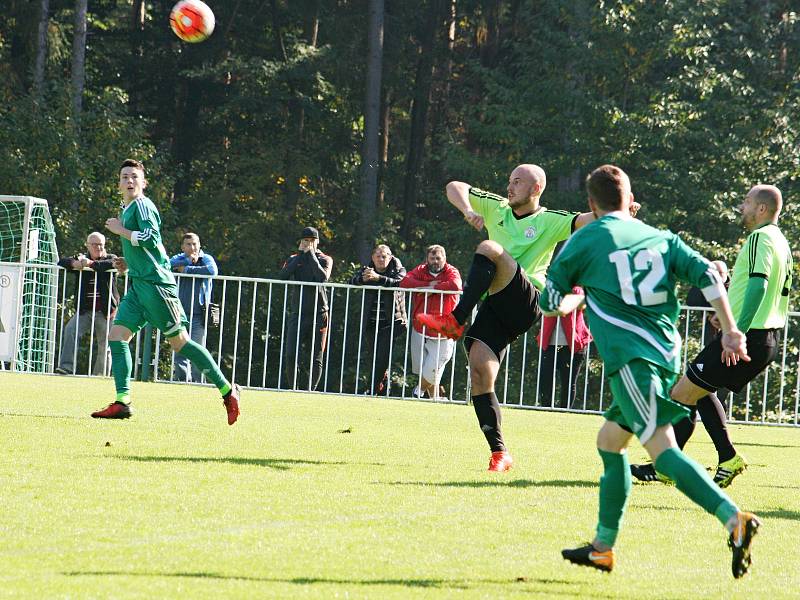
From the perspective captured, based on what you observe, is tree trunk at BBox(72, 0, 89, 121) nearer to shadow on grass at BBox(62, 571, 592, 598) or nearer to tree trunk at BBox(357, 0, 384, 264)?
tree trunk at BBox(357, 0, 384, 264)

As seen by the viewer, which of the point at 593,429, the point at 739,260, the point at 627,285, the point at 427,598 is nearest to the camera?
the point at 427,598

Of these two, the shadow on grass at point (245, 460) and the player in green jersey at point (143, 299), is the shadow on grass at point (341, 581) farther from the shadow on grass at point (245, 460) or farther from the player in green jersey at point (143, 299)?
the player in green jersey at point (143, 299)

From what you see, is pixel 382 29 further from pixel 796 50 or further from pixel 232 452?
pixel 232 452

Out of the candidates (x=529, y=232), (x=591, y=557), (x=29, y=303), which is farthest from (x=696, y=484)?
(x=29, y=303)

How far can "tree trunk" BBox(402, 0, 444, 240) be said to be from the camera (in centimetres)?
3653

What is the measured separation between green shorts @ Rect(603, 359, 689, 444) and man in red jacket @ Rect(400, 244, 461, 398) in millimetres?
10542

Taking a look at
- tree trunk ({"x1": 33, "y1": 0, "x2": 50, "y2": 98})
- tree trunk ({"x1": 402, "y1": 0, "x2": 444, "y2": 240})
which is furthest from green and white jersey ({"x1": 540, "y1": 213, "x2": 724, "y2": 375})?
tree trunk ({"x1": 402, "y1": 0, "x2": 444, "y2": 240})

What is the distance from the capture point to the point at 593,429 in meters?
12.8

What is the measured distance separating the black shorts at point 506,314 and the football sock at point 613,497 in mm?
3080

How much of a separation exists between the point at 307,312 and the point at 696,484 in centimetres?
1230

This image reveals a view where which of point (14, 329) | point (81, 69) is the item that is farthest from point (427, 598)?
point (81, 69)

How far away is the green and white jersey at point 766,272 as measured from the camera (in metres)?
8.11

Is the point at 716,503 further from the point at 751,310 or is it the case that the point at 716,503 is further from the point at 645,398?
the point at 751,310

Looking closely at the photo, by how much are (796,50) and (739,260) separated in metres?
25.5
